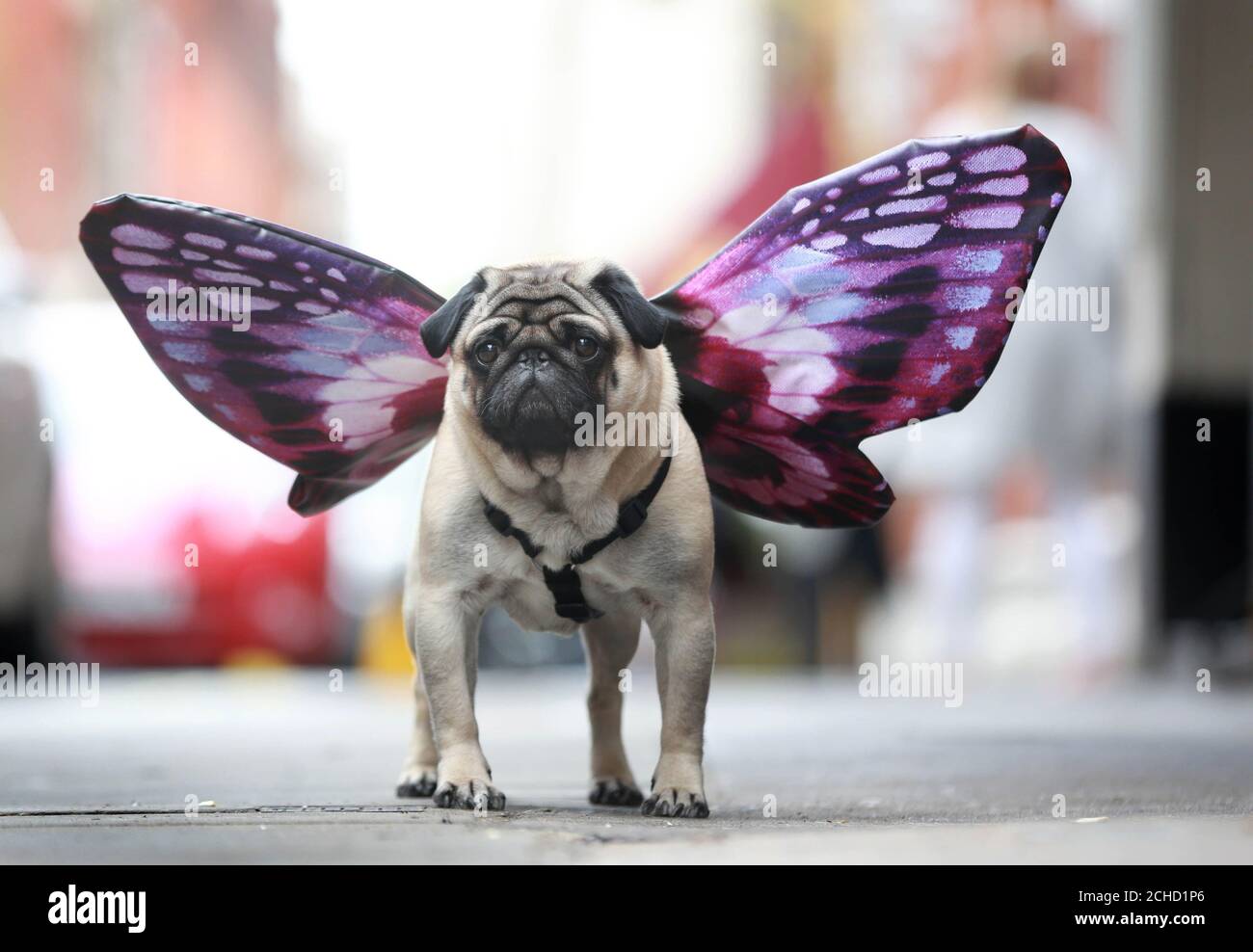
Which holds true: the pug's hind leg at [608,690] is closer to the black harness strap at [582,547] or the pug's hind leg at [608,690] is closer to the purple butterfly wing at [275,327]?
the black harness strap at [582,547]

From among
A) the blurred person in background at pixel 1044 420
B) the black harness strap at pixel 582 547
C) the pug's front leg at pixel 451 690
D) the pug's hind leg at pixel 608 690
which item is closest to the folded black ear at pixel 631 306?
the black harness strap at pixel 582 547

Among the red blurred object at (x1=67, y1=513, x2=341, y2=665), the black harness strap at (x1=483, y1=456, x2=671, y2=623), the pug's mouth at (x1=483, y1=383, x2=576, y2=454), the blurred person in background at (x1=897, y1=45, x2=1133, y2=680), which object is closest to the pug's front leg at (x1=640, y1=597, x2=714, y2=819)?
the black harness strap at (x1=483, y1=456, x2=671, y2=623)

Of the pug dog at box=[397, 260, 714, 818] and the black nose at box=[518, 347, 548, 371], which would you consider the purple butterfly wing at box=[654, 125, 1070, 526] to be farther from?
the black nose at box=[518, 347, 548, 371]

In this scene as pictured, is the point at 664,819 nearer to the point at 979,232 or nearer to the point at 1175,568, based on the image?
the point at 979,232

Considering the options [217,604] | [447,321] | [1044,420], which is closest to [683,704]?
[447,321]

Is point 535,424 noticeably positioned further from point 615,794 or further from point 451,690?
point 615,794

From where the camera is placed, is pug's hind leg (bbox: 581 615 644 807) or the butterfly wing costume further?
pug's hind leg (bbox: 581 615 644 807)
